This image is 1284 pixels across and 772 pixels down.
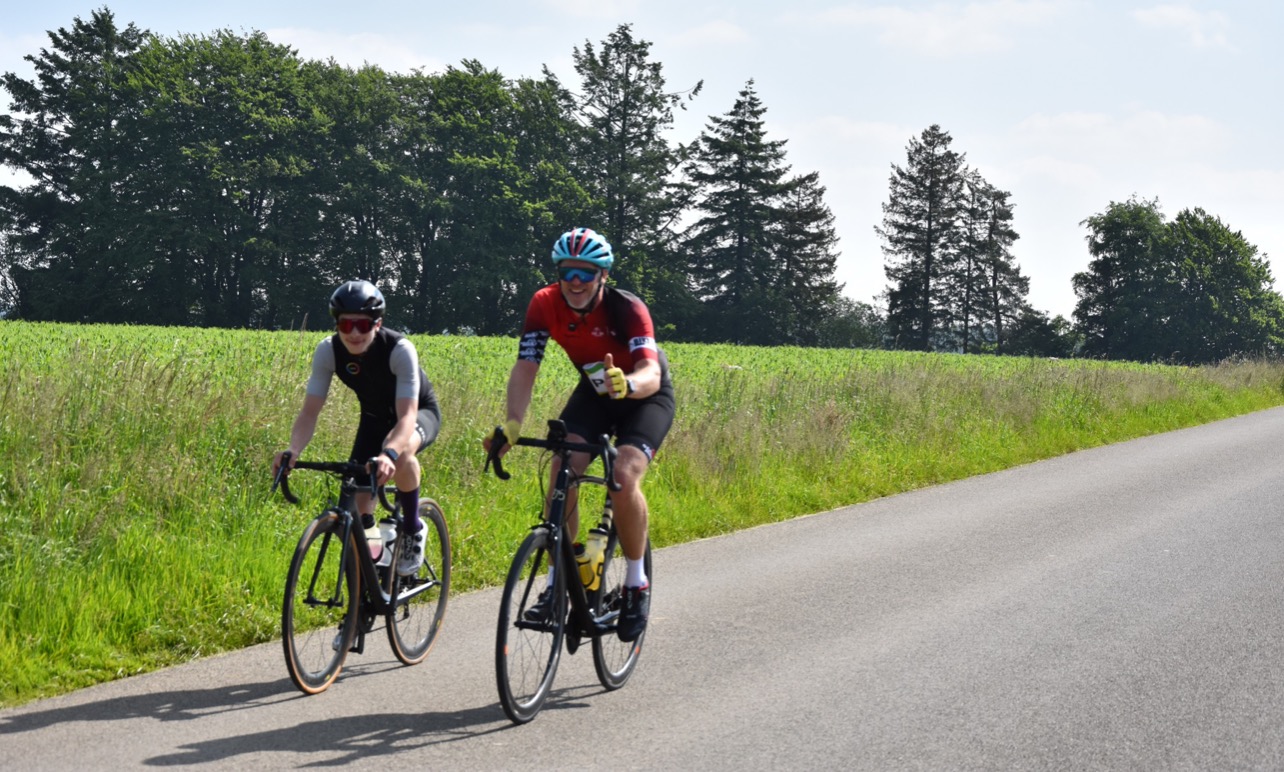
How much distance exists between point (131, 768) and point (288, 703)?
3.14ft

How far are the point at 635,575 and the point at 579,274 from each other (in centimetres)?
148

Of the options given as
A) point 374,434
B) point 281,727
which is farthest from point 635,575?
point 281,727

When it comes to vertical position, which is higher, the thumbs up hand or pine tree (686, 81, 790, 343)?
pine tree (686, 81, 790, 343)

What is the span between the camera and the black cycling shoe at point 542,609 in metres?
5.11

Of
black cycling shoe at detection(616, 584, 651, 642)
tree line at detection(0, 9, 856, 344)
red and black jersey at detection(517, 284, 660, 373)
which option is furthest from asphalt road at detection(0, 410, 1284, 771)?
tree line at detection(0, 9, 856, 344)

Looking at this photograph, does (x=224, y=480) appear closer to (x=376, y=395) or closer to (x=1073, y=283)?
(x=376, y=395)

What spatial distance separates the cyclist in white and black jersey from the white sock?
1.20 m

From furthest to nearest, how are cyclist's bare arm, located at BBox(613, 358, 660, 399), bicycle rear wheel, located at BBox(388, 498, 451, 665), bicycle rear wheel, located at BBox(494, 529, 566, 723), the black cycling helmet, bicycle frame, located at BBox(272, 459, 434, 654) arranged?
1. bicycle rear wheel, located at BBox(388, 498, 451, 665)
2. the black cycling helmet
3. bicycle frame, located at BBox(272, 459, 434, 654)
4. cyclist's bare arm, located at BBox(613, 358, 660, 399)
5. bicycle rear wheel, located at BBox(494, 529, 566, 723)

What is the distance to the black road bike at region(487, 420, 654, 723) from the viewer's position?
4.93 m

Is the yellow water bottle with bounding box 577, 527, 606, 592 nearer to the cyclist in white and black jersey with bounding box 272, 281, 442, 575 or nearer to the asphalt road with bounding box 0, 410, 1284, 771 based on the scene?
the asphalt road with bounding box 0, 410, 1284, 771

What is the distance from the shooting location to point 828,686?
223 inches

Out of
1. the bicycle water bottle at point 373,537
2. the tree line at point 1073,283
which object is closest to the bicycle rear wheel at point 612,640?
the bicycle water bottle at point 373,537

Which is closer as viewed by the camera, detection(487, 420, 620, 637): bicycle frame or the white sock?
detection(487, 420, 620, 637): bicycle frame

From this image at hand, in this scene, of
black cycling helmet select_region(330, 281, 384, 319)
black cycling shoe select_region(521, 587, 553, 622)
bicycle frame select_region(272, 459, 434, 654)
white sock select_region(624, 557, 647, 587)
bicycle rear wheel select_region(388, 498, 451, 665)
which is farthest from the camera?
bicycle rear wheel select_region(388, 498, 451, 665)
